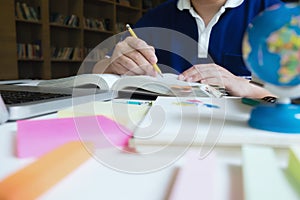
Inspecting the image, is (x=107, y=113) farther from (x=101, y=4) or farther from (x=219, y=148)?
(x=101, y=4)

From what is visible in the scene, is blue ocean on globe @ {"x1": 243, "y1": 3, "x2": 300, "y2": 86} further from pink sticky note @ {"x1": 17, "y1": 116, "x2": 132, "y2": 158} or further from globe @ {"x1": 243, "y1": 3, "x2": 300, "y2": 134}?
pink sticky note @ {"x1": 17, "y1": 116, "x2": 132, "y2": 158}

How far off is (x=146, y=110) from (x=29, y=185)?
0.27 metres

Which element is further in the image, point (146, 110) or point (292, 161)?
point (146, 110)

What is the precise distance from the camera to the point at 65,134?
1.10ft

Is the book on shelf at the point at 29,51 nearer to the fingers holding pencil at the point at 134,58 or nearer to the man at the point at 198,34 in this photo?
the man at the point at 198,34

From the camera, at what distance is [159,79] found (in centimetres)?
67

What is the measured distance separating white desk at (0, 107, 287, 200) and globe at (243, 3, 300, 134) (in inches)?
2.5

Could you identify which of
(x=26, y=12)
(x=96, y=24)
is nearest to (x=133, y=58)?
(x=26, y=12)

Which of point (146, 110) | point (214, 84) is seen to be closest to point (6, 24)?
point (214, 84)

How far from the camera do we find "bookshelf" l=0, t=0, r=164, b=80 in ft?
8.18

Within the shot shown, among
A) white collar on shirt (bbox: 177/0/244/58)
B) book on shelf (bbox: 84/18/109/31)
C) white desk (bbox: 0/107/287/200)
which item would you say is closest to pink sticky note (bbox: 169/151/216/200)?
white desk (bbox: 0/107/287/200)

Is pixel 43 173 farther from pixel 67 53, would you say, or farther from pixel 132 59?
pixel 67 53

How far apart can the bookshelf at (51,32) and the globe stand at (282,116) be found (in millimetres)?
2379

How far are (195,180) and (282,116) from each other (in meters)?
0.16
